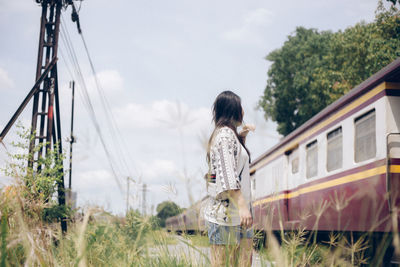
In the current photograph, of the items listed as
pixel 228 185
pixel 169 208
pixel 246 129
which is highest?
pixel 246 129

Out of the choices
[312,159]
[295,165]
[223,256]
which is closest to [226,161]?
[223,256]

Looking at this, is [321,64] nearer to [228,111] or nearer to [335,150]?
[335,150]

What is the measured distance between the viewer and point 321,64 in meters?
24.0

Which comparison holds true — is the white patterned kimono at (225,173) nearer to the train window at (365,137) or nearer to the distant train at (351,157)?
the distant train at (351,157)

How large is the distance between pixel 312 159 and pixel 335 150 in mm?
1137

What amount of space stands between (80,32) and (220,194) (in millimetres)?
11957

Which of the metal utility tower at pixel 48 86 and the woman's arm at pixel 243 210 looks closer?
the woman's arm at pixel 243 210

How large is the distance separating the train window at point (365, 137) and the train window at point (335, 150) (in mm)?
531

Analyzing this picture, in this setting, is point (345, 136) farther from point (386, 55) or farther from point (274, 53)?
point (274, 53)

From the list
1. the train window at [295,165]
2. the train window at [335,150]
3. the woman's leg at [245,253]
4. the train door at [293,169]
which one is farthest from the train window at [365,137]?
the woman's leg at [245,253]

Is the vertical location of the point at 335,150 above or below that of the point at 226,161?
above

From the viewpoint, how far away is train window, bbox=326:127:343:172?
21.0 feet

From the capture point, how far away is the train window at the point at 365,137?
539cm

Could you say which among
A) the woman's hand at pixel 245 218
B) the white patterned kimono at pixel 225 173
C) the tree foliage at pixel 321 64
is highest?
the tree foliage at pixel 321 64
